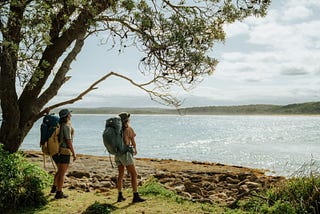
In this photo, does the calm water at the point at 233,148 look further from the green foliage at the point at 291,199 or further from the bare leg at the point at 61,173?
the bare leg at the point at 61,173

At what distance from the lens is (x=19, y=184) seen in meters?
11.1

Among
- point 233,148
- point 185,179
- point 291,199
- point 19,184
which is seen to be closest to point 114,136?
point 19,184

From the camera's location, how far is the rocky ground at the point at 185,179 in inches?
526

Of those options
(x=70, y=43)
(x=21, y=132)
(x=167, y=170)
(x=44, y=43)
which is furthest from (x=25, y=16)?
(x=167, y=170)

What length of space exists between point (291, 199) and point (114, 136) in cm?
444

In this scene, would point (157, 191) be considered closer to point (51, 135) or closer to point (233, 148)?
point (51, 135)

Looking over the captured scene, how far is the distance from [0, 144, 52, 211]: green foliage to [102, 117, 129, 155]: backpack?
2158mm

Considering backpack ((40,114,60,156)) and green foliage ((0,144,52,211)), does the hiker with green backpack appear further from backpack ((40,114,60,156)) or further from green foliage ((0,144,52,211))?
green foliage ((0,144,52,211))

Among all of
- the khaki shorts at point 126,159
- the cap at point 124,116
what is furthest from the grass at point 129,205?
the cap at point 124,116

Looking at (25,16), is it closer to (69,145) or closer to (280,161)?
(69,145)

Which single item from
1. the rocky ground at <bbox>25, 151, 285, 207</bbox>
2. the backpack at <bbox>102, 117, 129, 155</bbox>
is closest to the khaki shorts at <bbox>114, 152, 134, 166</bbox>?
the backpack at <bbox>102, 117, 129, 155</bbox>

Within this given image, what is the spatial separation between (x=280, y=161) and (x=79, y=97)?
1028 inches

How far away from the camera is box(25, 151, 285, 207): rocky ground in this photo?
1335 cm

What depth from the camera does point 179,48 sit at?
11812 mm
